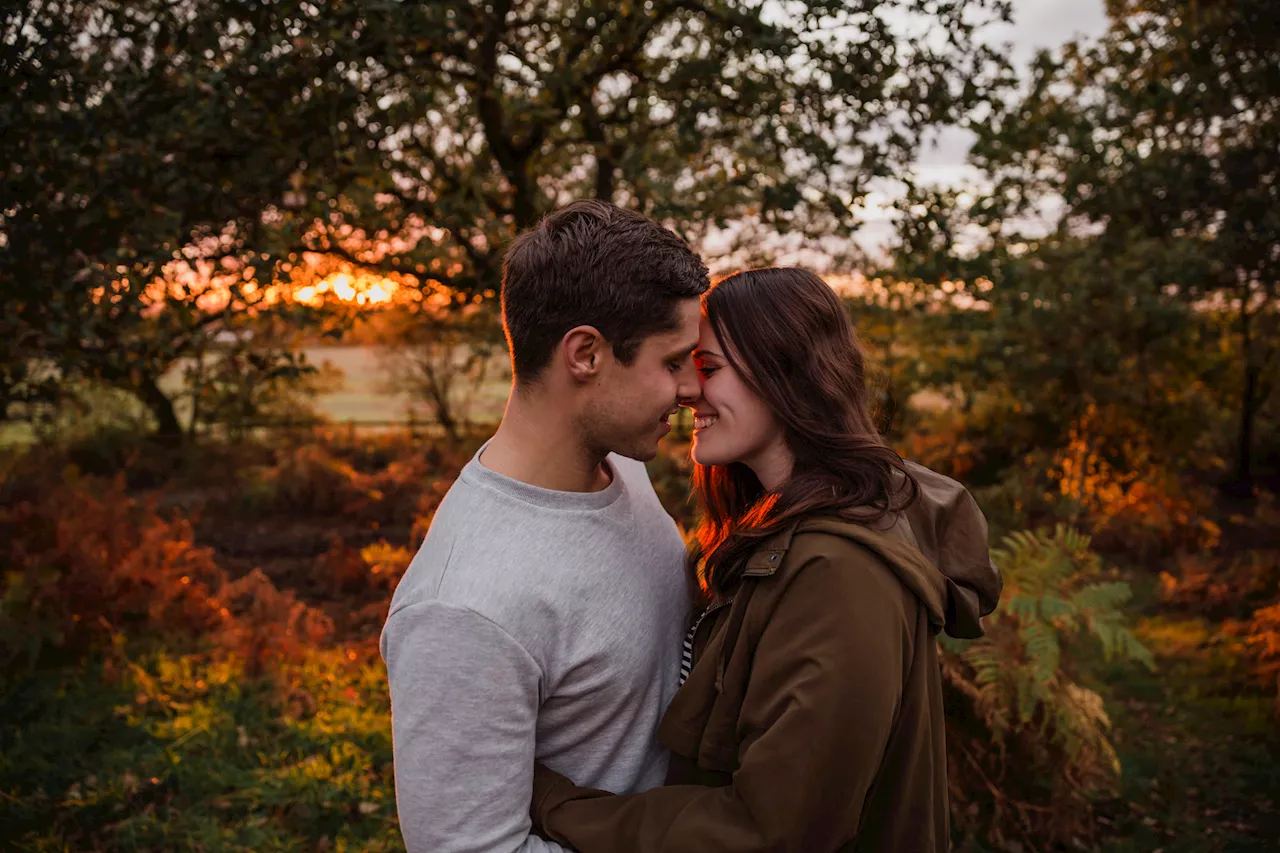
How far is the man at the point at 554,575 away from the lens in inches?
66.6

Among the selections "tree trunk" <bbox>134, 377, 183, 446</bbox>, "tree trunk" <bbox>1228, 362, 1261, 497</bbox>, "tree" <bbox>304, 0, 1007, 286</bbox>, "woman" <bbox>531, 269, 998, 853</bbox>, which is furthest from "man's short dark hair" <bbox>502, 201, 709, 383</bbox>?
"tree trunk" <bbox>134, 377, 183, 446</bbox>

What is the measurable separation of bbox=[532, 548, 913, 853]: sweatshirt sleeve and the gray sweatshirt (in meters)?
0.24

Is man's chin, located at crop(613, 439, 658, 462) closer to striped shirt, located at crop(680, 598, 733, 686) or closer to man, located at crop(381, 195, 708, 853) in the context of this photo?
man, located at crop(381, 195, 708, 853)

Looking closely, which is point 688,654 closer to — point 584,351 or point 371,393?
point 584,351

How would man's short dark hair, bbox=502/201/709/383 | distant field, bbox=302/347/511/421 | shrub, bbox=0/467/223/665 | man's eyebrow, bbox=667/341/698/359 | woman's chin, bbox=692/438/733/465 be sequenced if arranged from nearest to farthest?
man's short dark hair, bbox=502/201/709/383
man's eyebrow, bbox=667/341/698/359
woman's chin, bbox=692/438/733/465
shrub, bbox=0/467/223/665
distant field, bbox=302/347/511/421

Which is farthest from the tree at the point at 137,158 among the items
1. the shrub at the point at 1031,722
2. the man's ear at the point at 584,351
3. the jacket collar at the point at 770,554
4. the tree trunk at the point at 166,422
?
the tree trunk at the point at 166,422

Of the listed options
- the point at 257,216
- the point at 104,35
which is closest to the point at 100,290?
the point at 257,216

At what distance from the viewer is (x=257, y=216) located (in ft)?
15.6

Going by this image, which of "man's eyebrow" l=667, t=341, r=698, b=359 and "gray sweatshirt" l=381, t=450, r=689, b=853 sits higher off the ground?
"man's eyebrow" l=667, t=341, r=698, b=359

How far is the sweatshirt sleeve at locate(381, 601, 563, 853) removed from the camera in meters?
1.67

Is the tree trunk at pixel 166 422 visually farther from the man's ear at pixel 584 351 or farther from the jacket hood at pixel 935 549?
the jacket hood at pixel 935 549

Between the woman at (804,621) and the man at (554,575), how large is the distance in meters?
0.12

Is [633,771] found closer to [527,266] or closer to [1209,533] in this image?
[527,266]

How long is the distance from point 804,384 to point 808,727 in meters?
0.86
